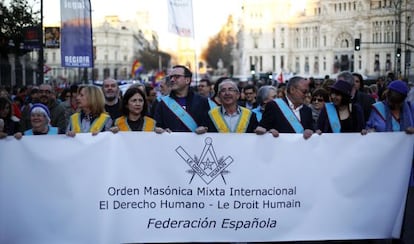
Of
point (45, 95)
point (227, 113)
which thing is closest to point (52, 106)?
point (45, 95)

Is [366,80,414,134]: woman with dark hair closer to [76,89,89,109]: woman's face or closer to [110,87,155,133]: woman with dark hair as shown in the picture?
[110,87,155,133]: woman with dark hair

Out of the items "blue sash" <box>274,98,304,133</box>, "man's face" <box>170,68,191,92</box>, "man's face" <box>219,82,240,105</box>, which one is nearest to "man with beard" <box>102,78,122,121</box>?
"man's face" <box>170,68,191,92</box>

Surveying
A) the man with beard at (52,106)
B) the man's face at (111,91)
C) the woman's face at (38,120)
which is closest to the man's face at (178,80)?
the man's face at (111,91)

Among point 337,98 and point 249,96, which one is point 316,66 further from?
point 337,98

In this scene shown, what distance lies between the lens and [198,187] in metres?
5.92

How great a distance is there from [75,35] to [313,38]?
11575 cm

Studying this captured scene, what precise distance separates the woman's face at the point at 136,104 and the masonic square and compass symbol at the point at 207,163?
0.87 metres

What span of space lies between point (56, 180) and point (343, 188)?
2738 mm

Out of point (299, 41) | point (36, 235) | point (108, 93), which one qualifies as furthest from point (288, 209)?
point (299, 41)

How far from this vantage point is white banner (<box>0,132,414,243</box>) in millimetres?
5789

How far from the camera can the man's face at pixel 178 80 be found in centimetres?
689

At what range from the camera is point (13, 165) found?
5.82m

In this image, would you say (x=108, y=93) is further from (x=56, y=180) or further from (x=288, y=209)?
(x=288, y=209)

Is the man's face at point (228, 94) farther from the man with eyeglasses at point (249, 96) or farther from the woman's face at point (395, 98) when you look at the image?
the man with eyeglasses at point (249, 96)
